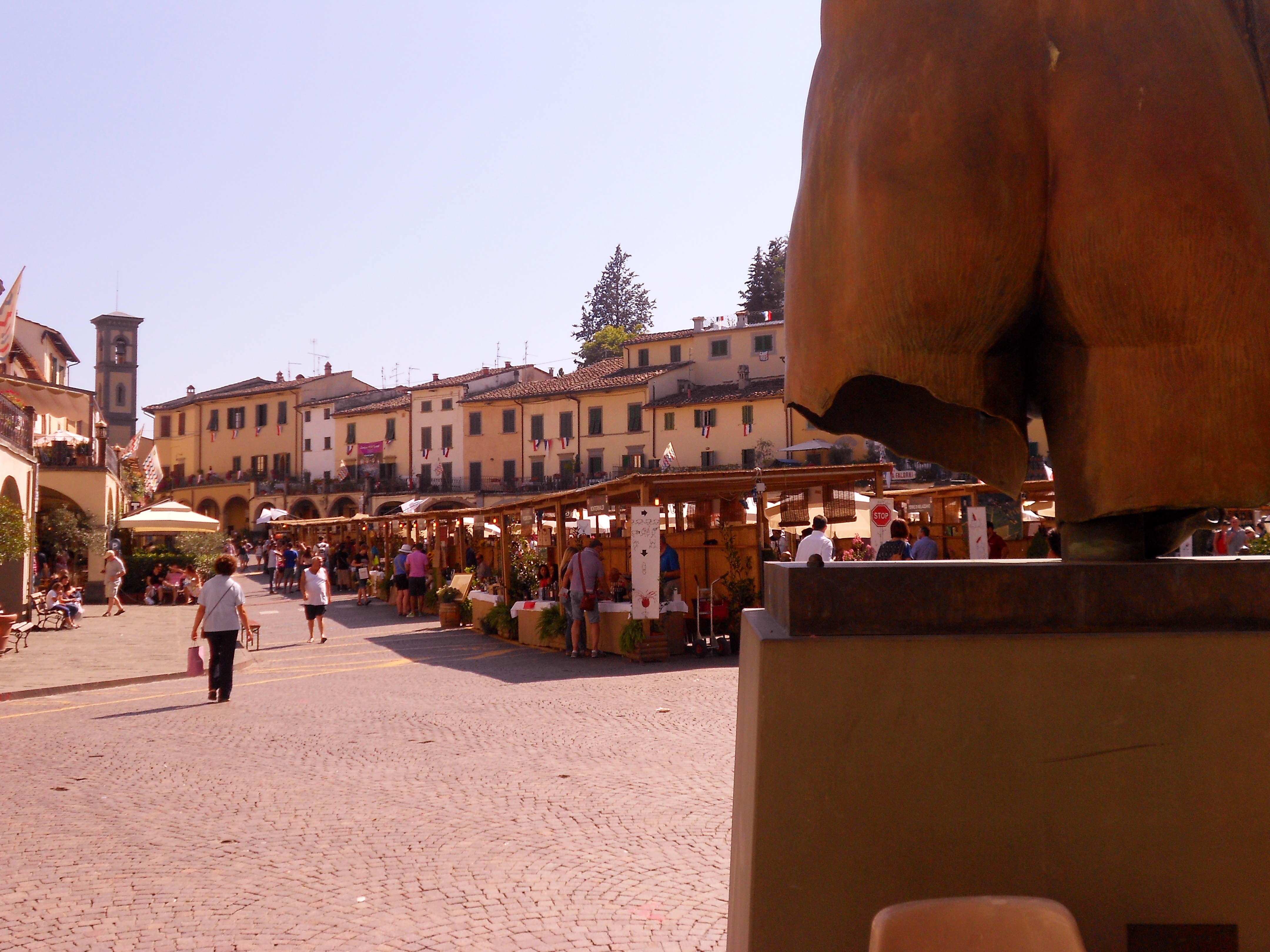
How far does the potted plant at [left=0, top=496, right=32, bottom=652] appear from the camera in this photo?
15.1 meters

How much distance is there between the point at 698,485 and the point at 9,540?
928 centimetres

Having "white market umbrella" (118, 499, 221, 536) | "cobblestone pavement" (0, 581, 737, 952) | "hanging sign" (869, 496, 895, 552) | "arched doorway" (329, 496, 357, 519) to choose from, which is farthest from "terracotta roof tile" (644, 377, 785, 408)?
"cobblestone pavement" (0, 581, 737, 952)

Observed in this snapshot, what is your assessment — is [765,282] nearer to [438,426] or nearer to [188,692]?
[438,426]

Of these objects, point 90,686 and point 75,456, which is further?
point 75,456

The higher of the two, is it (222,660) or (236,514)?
(236,514)

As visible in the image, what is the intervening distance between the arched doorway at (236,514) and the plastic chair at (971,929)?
69050 mm

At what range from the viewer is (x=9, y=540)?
50.8 ft

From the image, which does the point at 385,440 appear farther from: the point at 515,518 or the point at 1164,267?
the point at 1164,267

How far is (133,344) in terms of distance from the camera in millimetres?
79625

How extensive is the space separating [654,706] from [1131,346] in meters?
7.30

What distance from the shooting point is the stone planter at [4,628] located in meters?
15.0

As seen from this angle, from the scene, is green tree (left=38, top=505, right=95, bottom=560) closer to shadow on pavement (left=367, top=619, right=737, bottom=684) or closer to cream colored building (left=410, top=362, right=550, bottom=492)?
shadow on pavement (left=367, top=619, right=737, bottom=684)

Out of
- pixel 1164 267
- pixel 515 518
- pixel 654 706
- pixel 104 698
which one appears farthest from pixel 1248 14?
pixel 515 518

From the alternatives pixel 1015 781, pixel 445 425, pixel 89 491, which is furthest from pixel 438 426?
pixel 1015 781
